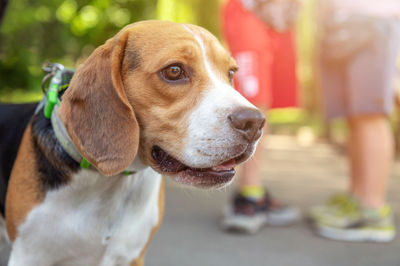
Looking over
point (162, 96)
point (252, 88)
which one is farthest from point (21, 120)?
point (252, 88)

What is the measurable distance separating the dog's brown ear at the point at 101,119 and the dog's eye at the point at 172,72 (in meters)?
0.19

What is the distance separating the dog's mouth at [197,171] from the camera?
1829 millimetres

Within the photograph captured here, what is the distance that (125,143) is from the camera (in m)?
1.76

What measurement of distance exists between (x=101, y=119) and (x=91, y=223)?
47 cm

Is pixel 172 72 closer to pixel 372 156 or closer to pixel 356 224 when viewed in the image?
pixel 372 156

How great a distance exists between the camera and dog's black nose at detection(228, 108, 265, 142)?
1696mm

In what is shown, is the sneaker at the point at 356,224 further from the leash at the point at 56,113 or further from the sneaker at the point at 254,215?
the leash at the point at 56,113

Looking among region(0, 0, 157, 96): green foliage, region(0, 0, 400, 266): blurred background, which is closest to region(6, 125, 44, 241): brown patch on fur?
region(0, 0, 400, 266): blurred background

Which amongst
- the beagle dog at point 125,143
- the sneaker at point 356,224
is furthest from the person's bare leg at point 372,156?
the beagle dog at point 125,143

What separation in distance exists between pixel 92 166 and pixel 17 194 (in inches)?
13.8

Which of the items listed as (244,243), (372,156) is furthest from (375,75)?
(244,243)

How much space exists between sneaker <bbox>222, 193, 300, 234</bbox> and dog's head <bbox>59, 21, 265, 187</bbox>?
1738mm

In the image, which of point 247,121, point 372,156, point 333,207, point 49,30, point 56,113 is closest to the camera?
point 247,121

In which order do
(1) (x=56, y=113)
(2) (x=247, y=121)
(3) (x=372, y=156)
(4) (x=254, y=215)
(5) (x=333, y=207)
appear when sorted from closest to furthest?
1. (2) (x=247, y=121)
2. (1) (x=56, y=113)
3. (3) (x=372, y=156)
4. (4) (x=254, y=215)
5. (5) (x=333, y=207)
